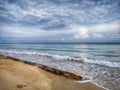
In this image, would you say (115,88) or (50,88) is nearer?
(50,88)

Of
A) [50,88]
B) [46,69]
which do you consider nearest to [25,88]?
[50,88]

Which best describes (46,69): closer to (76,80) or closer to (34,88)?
(76,80)

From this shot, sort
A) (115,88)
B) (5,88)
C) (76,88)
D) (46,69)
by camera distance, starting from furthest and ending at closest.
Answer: (46,69), (115,88), (76,88), (5,88)

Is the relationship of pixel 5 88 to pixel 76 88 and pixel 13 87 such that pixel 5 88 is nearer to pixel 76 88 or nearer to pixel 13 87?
pixel 13 87

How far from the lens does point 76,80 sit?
422 cm

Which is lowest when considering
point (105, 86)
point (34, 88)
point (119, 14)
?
point (105, 86)

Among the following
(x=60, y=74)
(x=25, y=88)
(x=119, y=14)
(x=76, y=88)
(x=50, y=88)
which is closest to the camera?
(x=25, y=88)

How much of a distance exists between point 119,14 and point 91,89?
54.6ft

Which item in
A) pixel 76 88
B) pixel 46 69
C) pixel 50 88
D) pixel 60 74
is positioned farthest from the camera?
pixel 46 69

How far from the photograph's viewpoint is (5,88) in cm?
271

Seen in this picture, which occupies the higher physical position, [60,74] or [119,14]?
[119,14]

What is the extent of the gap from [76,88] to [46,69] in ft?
7.28

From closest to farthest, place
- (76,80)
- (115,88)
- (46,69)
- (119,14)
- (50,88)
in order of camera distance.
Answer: (50,88)
(115,88)
(76,80)
(46,69)
(119,14)

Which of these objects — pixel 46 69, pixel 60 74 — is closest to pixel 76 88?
pixel 60 74
